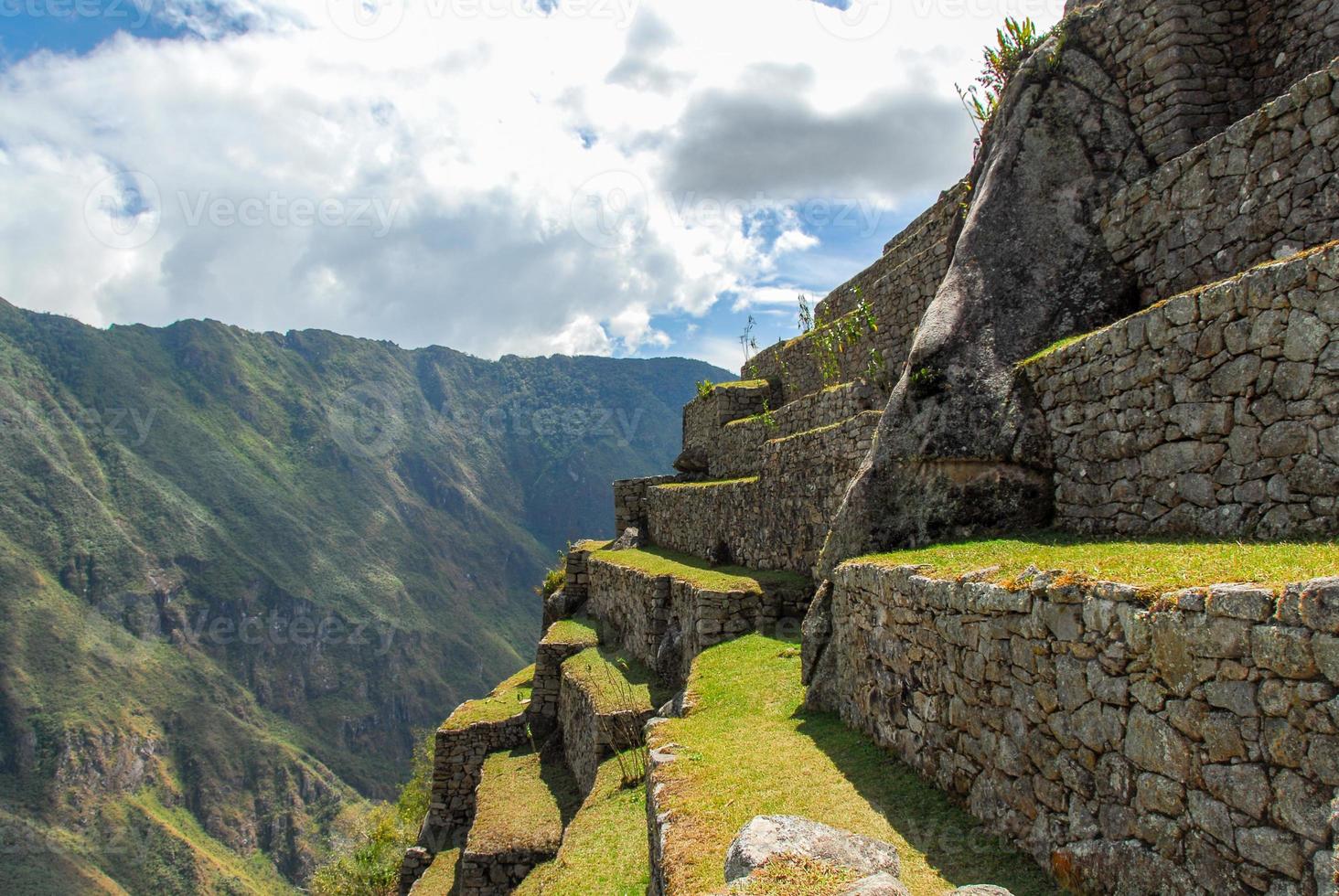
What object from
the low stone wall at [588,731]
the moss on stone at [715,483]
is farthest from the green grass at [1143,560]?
the moss on stone at [715,483]

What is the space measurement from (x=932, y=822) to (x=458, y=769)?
1402 centimetres

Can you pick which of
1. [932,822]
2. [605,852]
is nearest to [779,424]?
[605,852]

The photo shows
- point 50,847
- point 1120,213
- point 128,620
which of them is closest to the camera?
point 1120,213

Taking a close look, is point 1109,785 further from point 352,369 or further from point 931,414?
point 352,369

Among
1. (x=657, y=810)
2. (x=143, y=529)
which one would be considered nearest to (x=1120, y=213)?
(x=657, y=810)

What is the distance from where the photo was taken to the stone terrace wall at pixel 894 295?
493 inches

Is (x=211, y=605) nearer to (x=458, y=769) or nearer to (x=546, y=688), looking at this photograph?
(x=458, y=769)

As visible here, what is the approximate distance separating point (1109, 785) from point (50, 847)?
89528mm

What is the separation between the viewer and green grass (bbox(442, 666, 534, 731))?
1792 centimetres

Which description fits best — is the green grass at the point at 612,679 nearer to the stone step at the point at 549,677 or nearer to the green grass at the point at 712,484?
the stone step at the point at 549,677

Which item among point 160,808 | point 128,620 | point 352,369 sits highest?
point 352,369

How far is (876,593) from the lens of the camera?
742 centimetres

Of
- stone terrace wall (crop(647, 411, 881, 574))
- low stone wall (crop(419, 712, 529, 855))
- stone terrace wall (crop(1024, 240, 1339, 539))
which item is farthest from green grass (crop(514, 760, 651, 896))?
low stone wall (crop(419, 712, 529, 855))

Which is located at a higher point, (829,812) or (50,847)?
(829,812)
